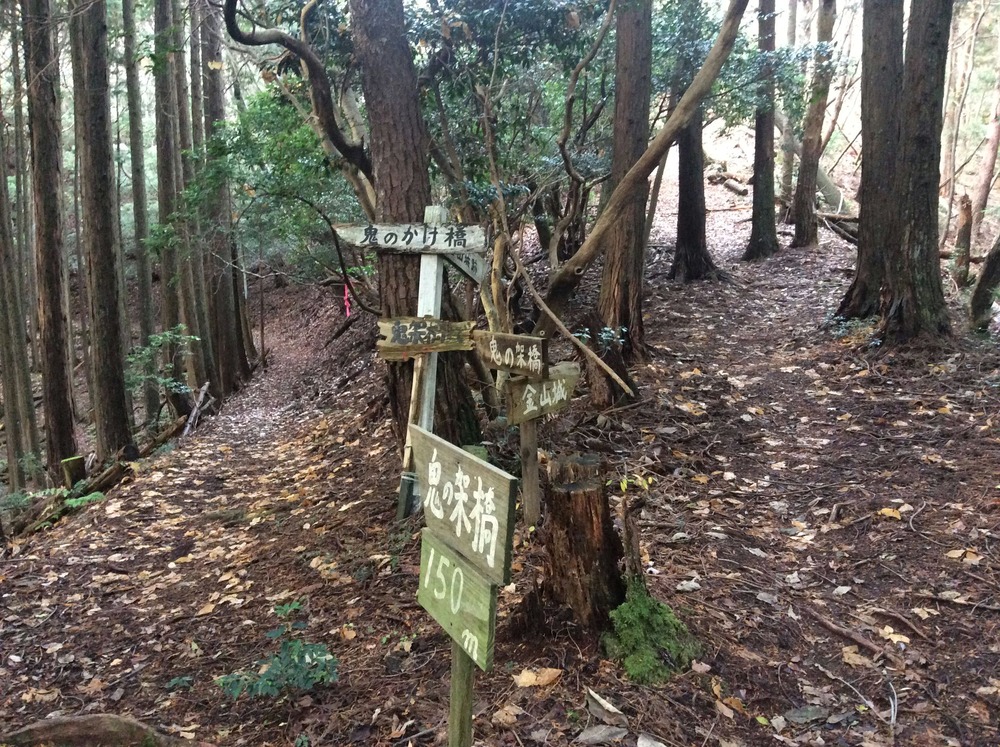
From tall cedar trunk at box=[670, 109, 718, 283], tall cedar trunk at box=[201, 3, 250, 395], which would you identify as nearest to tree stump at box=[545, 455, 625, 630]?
tall cedar trunk at box=[670, 109, 718, 283]

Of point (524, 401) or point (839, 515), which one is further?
point (839, 515)

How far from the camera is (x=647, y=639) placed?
346cm

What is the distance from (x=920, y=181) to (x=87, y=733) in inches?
338

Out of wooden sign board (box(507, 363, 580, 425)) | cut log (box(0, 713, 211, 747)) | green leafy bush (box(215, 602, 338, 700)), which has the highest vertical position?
wooden sign board (box(507, 363, 580, 425))

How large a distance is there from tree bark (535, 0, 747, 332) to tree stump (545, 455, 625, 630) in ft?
9.81

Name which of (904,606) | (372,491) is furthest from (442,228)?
(904,606)

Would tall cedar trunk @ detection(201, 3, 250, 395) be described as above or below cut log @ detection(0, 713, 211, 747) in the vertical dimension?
above

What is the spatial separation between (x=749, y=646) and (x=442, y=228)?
326 cm

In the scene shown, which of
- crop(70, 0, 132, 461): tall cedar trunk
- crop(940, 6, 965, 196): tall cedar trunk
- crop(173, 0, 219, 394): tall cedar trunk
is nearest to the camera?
crop(70, 0, 132, 461): tall cedar trunk

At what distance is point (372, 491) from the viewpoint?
245 inches

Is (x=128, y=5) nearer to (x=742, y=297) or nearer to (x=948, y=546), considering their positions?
(x=742, y=297)

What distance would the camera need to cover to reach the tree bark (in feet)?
18.2

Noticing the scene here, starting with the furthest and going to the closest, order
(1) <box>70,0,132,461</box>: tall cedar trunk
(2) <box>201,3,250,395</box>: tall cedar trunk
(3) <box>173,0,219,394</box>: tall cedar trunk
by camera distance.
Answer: (2) <box>201,3,250,395</box>: tall cedar trunk
(3) <box>173,0,219,394</box>: tall cedar trunk
(1) <box>70,0,132,461</box>: tall cedar trunk

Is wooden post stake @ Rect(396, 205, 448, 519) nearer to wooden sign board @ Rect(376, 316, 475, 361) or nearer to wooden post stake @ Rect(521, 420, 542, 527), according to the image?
wooden sign board @ Rect(376, 316, 475, 361)
